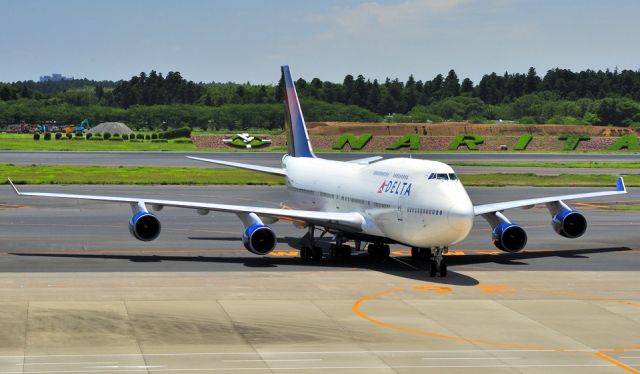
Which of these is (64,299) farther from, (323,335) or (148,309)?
(323,335)

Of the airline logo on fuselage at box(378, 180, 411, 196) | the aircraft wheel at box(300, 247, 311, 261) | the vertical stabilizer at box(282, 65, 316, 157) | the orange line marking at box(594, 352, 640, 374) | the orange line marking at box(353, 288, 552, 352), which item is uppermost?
the vertical stabilizer at box(282, 65, 316, 157)

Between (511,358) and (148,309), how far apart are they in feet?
44.0

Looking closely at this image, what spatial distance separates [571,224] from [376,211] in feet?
40.7

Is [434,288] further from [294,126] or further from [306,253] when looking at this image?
[294,126]

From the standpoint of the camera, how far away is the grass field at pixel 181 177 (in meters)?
104

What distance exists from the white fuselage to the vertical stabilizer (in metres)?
6.78

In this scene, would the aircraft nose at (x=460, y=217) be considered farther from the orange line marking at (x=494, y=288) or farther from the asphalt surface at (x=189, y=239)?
the asphalt surface at (x=189, y=239)

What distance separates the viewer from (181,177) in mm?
110375

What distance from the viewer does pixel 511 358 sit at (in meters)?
31.0

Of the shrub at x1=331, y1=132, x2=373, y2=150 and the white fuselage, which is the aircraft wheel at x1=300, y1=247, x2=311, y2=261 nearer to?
the white fuselage

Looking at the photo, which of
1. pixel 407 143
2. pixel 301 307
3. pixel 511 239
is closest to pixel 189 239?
pixel 511 239

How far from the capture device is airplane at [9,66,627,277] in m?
44.2

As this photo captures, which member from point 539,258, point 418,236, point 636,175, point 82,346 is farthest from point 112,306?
point 636,175

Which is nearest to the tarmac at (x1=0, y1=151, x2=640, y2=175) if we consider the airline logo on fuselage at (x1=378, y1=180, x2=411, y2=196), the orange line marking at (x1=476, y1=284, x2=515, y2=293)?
the airline logo on fuselage at (x1=378, y1=180, x2=411, y2=196)
